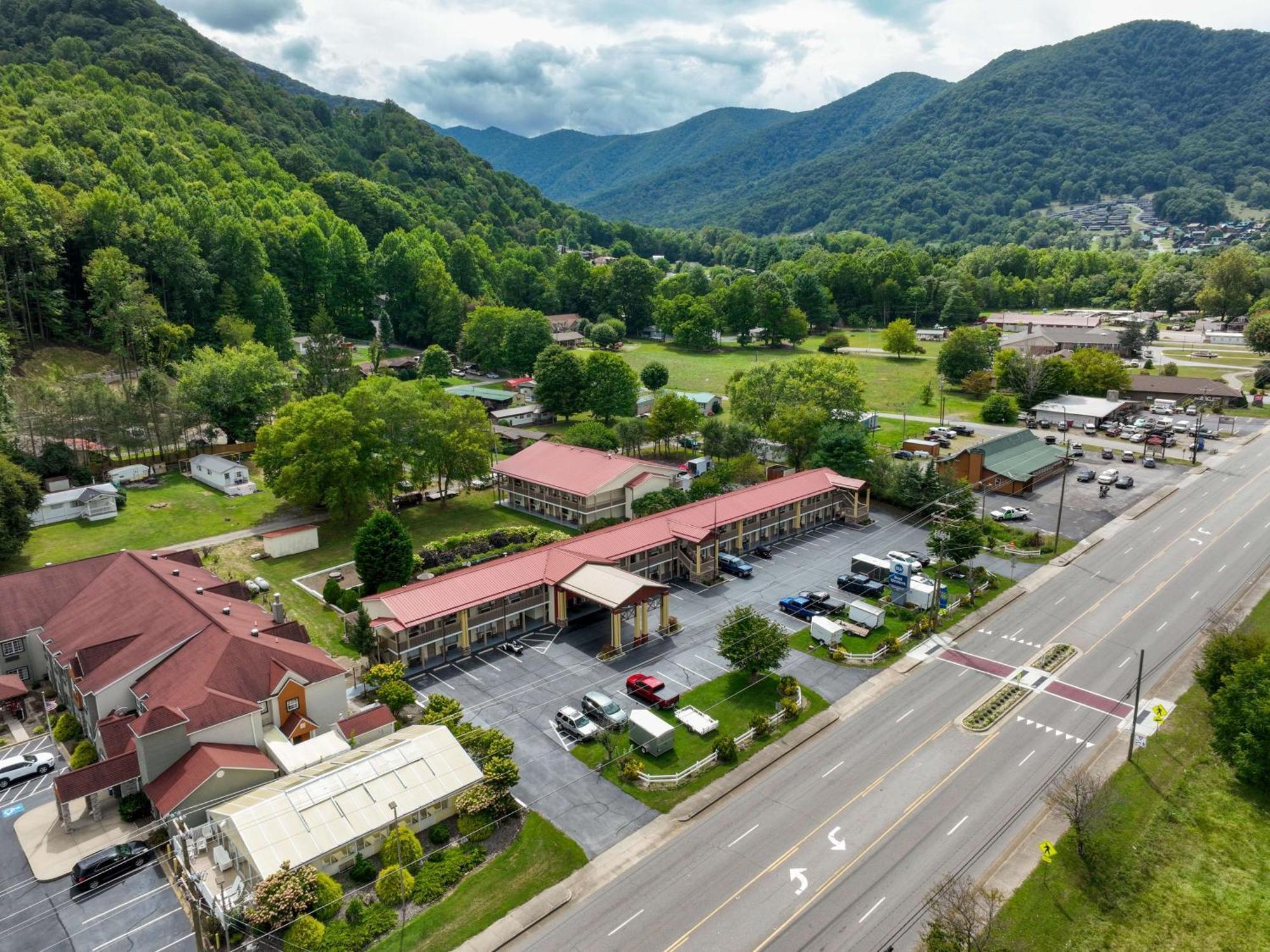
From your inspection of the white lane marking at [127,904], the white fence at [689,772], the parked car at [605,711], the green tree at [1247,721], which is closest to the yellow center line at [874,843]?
the white fence at [689,772]

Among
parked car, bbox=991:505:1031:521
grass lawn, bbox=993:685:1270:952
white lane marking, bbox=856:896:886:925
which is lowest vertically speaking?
grass lawn, bbox=993:685:1270:952

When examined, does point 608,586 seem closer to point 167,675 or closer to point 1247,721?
point 167,675

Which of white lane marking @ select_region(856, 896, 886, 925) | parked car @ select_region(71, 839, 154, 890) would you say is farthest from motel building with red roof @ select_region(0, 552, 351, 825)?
white lane marking @ select_region(856, 896, 886, 925)

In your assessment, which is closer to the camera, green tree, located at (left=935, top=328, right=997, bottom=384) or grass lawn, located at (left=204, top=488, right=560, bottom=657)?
grass lawn, located at (left=204, top=488, right=560, bottom=657)

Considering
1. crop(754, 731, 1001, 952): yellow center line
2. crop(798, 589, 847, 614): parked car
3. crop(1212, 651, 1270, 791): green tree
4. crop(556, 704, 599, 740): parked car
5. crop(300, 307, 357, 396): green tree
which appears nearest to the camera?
crop(754, 731, 1001, 952): yellow center line

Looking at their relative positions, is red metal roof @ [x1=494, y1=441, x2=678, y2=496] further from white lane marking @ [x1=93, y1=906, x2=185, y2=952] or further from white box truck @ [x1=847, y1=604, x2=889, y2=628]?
white lane marking @ [x1=93, y1=906, x2=185, y2=952]

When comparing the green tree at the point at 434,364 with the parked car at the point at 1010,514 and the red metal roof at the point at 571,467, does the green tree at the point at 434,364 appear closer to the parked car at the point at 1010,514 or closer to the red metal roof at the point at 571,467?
the red metal roof at the point at 571,467
